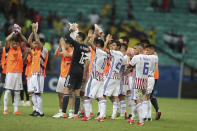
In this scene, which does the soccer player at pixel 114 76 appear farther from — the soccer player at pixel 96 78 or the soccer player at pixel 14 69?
the soccer player at pixel 14 69

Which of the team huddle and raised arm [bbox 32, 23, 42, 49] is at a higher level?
raised arm [bbox 32, 23, 42, 49]

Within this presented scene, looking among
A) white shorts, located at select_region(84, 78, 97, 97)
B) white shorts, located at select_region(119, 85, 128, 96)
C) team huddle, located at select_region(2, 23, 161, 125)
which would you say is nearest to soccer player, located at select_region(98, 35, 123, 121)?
team huddle, located at select_region(2, 23, 161, 125)

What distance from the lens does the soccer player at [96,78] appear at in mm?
12953

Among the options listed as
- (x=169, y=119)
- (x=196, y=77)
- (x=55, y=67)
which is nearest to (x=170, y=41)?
(x=196, y=77)

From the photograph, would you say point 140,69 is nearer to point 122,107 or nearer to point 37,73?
point 122,107

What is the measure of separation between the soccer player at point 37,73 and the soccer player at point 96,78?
1.33 metres

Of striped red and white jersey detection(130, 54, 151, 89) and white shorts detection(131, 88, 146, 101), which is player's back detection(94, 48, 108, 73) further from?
white shorts detection(131, 88, 146, 101)

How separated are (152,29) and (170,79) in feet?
19.3

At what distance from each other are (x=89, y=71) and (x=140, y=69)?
150 cm

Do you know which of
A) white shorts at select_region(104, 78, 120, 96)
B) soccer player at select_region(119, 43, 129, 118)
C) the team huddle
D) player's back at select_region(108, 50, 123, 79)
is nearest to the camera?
the team huddle

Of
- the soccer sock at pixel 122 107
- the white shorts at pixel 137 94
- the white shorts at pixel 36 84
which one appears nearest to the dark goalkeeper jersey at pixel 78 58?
the white shorts at pixel 36 84

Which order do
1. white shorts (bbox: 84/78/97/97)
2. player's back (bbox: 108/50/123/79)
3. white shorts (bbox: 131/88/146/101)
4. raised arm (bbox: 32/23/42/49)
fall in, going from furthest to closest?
1. player's back (bbox: 108/50/123/79)
2. raised arm (bbox: 32/23/42/49)
3. white shorts (bbox: 84/78/97/97)
4. white shorts (bbox: 131/88/146/101)

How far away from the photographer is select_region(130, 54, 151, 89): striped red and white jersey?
41.0 feet

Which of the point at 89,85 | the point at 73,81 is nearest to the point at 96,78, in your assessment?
the point at 89,85
